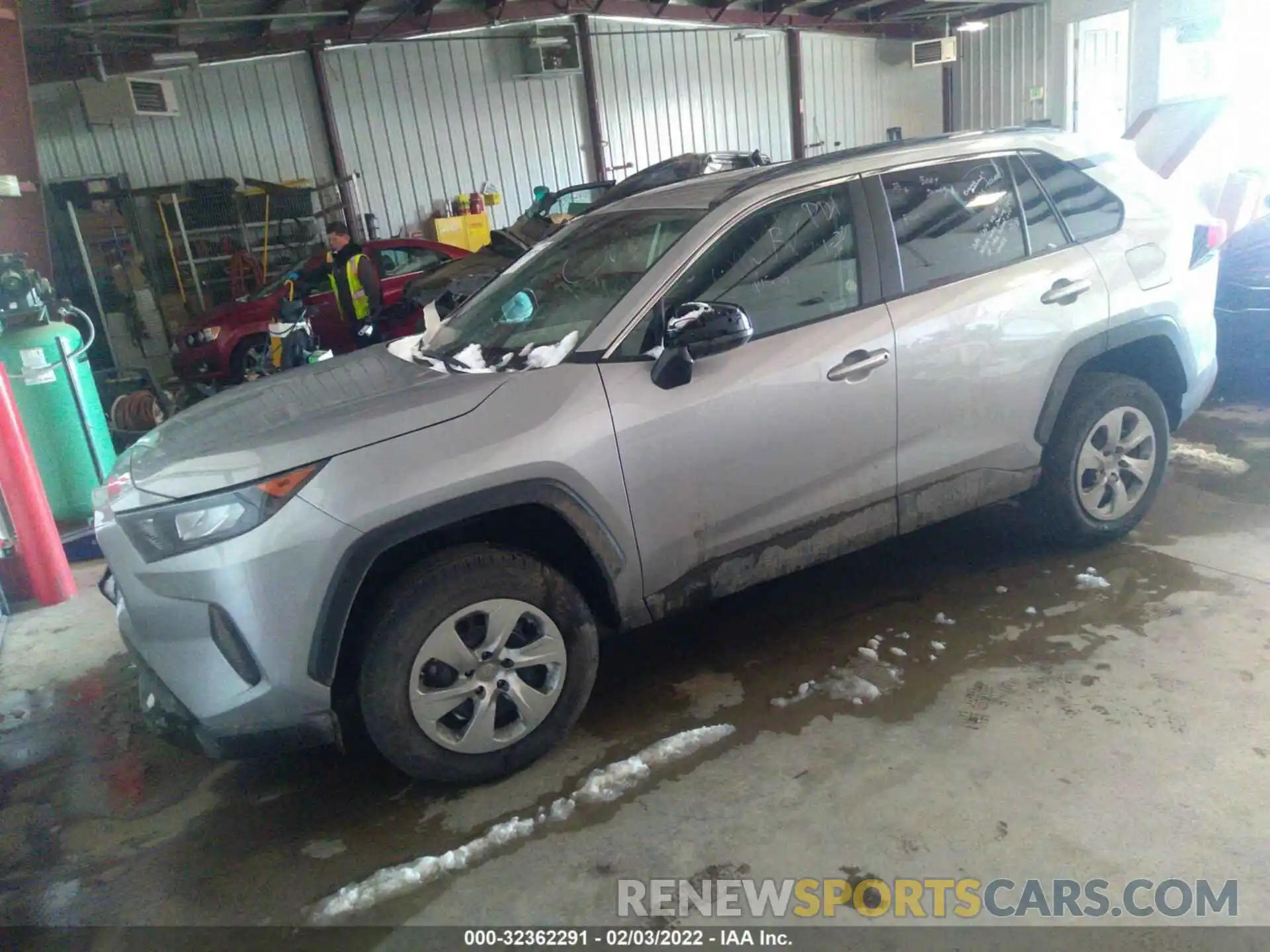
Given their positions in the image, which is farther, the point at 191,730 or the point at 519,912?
the point at 191,730

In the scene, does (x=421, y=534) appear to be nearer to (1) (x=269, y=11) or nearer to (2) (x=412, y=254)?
(2) (x=412, y=254)

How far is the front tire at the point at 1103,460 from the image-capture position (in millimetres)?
3539

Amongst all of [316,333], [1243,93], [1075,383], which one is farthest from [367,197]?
[1075,383]

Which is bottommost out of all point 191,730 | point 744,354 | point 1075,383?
point 191,730

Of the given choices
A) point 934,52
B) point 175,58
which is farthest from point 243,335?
point 934,52

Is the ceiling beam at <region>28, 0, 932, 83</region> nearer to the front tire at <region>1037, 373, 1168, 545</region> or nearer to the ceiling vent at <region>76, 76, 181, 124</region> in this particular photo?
the ceiling vent at <region>76, 76, 181, 124</region>

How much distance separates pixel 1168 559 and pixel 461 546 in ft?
9.77

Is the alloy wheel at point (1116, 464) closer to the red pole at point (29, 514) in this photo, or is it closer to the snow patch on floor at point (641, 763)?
the snow patch on floor at point (641, 763)

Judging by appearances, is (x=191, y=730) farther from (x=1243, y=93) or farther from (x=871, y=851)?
(x=1243, y=93)

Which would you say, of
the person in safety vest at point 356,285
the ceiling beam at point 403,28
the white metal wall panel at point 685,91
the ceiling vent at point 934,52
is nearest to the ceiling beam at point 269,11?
the ceiling beam at point 403,28

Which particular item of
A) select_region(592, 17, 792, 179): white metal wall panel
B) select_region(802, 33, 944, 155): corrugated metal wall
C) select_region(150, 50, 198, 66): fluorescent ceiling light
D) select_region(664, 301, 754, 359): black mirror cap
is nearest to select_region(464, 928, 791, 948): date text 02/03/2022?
select_region(664, 301, 754, 359): black mirror cap

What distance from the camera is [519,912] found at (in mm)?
2227

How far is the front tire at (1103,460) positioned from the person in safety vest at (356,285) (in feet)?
20.1

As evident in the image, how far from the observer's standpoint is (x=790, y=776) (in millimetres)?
2621
